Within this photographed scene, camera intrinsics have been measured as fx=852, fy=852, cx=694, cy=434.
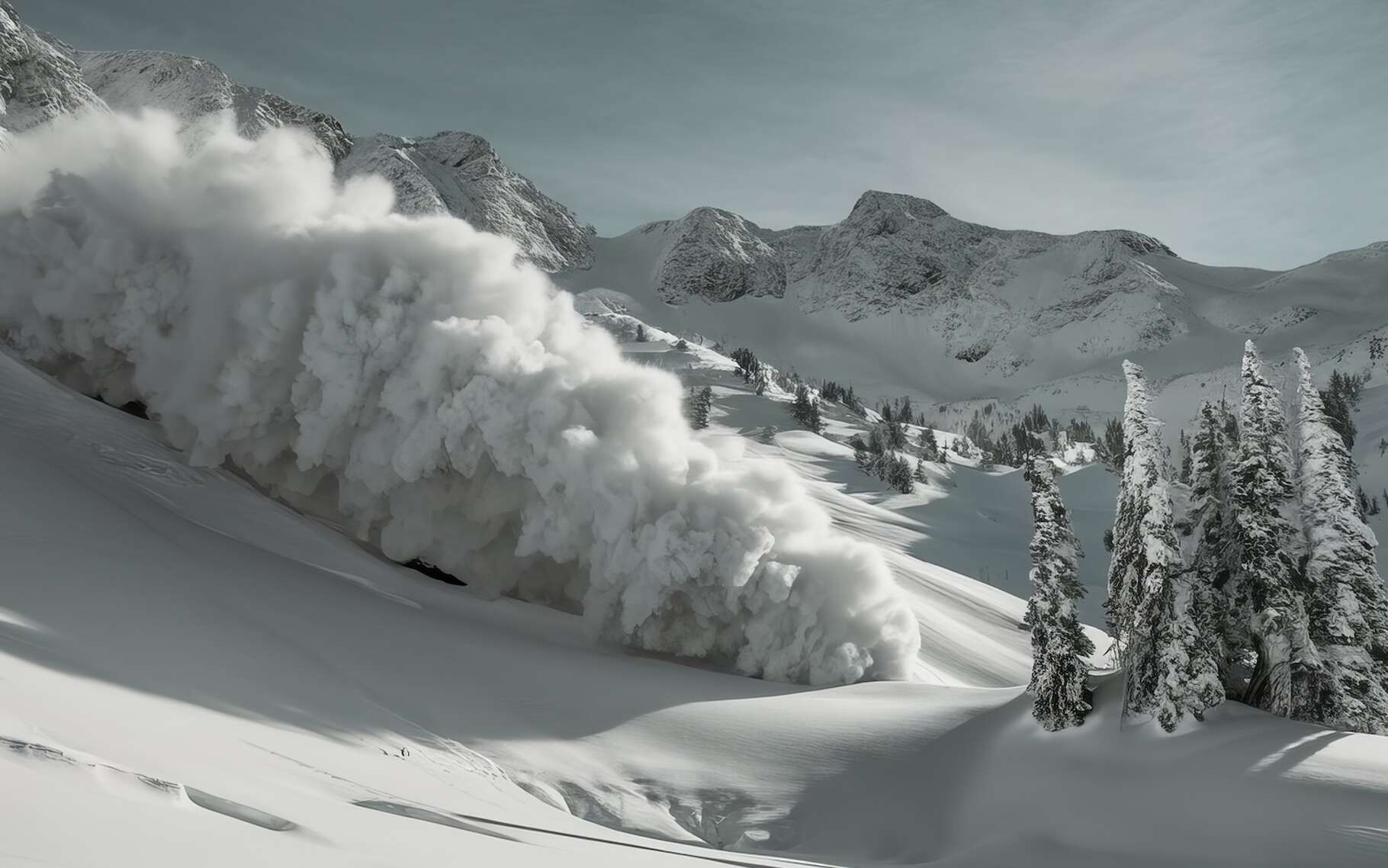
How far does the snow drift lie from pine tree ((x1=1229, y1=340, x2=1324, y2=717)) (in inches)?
346

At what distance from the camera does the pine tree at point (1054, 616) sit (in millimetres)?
13664

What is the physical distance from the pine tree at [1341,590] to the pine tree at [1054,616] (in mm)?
3197

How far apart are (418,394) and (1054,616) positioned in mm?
16770

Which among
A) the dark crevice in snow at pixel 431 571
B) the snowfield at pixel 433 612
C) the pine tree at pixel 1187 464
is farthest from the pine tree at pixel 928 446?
the pine tree at pixel 1187 464

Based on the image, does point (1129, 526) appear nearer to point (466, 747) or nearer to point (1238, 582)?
point (1238, 582)

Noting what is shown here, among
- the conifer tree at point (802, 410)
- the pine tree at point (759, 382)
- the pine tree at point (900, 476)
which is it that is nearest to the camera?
the pine tree at point (900, 476)

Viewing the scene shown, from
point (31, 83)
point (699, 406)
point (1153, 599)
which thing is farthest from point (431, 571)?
point (31, 83)

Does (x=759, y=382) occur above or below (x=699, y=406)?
above

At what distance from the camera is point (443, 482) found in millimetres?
23812

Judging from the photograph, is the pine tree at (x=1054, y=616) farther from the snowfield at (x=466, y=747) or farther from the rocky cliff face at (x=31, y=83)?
the rocky cliff face at (x=31, y=83)

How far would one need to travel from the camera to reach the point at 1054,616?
14445mm

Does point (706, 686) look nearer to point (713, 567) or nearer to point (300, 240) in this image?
point (713, 567)

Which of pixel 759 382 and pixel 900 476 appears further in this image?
pixel 759 382

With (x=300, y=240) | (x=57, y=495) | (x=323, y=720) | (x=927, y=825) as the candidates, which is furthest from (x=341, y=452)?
(x=927, y=825)
